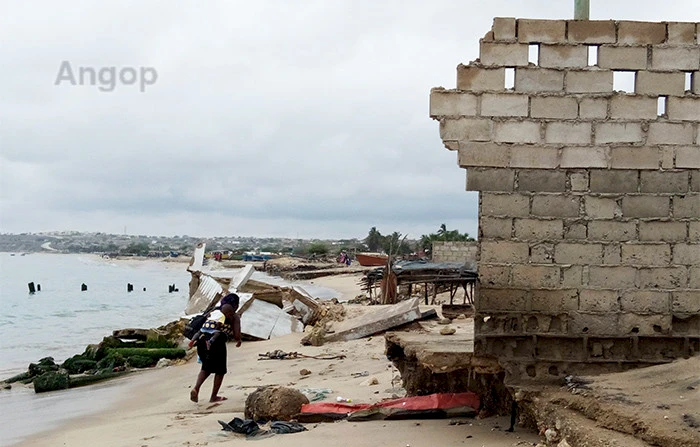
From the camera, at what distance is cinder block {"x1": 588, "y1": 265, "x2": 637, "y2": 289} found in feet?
20.9

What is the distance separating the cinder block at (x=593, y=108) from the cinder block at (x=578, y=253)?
1193 millimetres

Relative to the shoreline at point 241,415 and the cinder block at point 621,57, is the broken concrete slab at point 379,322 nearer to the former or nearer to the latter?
the shoreline at point 241,415

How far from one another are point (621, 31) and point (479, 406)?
385 cm

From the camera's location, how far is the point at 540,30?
6.42m

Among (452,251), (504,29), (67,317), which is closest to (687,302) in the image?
(504,29)

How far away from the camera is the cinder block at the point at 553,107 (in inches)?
253

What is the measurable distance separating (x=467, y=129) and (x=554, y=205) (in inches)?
42.1

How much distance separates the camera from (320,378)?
404 inches

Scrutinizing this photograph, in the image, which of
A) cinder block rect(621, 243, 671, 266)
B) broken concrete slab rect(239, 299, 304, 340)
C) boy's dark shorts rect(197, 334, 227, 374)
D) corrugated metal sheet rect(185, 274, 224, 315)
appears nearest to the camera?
cinder block rect(621, 243, 671, 266)

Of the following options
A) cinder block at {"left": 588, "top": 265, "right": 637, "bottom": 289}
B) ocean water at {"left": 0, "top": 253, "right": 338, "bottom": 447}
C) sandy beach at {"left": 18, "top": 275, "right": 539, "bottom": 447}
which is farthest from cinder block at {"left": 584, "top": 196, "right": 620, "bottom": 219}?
ocean water at {"left": 0, "top": 253, "right": 338, "bottom": 447}

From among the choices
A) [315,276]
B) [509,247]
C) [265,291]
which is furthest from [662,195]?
[315,276]

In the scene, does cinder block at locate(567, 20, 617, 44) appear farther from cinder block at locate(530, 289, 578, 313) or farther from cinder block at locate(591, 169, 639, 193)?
cinder block at locate(530, 289, 578, 313)

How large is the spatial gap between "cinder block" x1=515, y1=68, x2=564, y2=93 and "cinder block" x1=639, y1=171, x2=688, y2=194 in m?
1.14

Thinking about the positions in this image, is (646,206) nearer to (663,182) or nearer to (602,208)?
(663,182)
